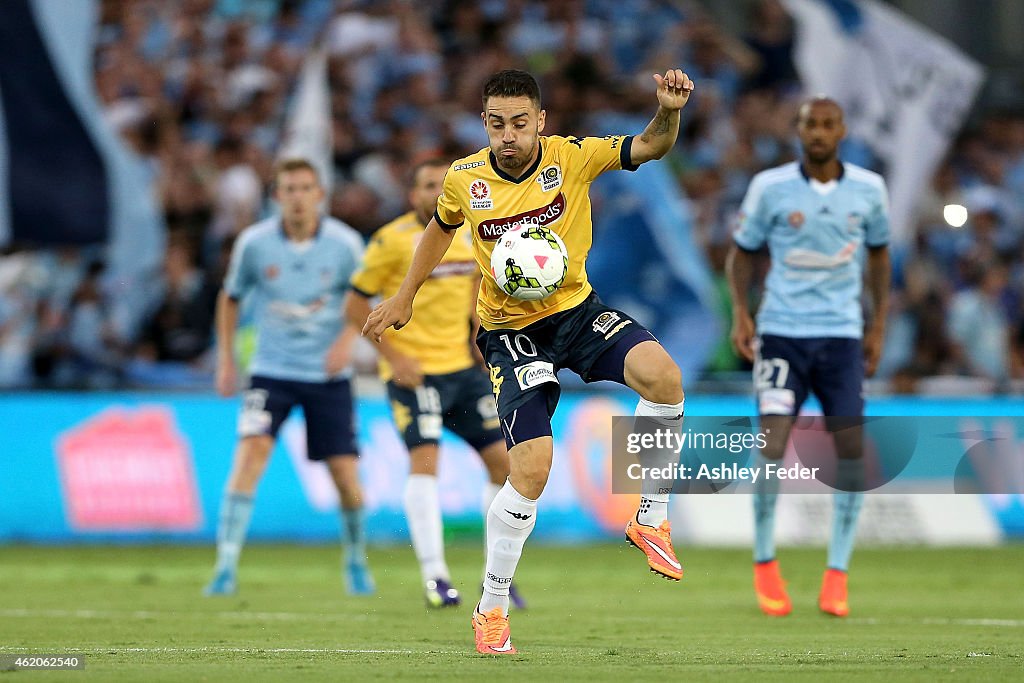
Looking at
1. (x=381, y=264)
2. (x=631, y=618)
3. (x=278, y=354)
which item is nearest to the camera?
(x=631, y=618)

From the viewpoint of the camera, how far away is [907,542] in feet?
51.2

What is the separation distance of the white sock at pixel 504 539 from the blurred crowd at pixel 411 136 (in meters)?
9.27

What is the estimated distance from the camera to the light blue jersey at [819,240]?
9805 millimetres

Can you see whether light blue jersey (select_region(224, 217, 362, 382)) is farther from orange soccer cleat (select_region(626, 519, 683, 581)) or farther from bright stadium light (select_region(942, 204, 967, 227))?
bright stadium light (select_region(942, 204, 967, 227))

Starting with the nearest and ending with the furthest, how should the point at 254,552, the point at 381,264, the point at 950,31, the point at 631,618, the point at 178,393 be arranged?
the point at 631,618 → the point at 381,264 → the point at 254,552 → the point at 178,393 → the point at 950,31

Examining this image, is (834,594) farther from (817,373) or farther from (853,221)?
(853,221)

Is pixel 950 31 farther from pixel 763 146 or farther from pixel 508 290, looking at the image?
pixel 508 290

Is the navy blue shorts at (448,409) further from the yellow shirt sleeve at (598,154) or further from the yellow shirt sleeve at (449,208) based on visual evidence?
the yellow shirt sleeve at (598,154)

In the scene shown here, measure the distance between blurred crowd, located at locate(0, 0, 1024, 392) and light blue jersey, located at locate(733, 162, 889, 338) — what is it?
6409mm

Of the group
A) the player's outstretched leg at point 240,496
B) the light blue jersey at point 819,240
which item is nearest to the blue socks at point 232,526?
the player's outstretched leg at point 240,496

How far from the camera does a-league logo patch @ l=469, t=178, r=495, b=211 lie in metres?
7.33

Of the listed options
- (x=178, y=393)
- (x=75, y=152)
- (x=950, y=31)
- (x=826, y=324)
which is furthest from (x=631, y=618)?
(x=950, y=31)

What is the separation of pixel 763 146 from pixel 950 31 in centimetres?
459

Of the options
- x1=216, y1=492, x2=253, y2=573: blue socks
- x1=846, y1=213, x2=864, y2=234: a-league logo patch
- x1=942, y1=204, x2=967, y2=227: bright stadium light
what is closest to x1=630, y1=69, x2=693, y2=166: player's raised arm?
x1=846, y1=213, x2=864, y2=234: a-league logo patch
